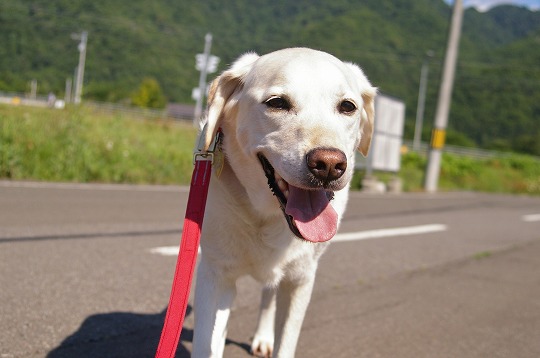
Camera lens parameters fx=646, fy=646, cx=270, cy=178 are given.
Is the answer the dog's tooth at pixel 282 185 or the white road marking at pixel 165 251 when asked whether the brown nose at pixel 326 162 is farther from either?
the white road marking at pixel 165 251

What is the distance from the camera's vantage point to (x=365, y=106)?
10.8 ft

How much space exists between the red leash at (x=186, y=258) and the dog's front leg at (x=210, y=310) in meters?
0.14

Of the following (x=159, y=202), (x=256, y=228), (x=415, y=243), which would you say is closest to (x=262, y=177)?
(x=256, y=228)

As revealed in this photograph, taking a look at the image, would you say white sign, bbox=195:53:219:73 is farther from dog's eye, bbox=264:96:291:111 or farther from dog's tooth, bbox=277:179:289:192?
dog's tooth, bbox=277:179:289:192

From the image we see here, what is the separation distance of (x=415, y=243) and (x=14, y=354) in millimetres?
6332

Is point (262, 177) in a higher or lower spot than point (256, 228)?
higher

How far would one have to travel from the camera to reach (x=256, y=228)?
2.87 metres

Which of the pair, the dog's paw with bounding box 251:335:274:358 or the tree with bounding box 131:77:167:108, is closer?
the dog's paw with bounding box 251:335:274:358

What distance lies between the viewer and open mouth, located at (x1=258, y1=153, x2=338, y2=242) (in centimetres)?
253

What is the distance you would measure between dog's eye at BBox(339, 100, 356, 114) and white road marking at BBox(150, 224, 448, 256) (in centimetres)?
367

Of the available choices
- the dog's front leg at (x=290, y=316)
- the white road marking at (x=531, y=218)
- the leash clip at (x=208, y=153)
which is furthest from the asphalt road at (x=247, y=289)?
the white road marking at (x=531, y=218)

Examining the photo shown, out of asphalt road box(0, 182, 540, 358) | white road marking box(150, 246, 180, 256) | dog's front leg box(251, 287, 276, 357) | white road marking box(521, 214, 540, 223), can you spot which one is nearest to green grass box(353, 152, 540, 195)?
white road marking box(521, 214, 540, 223)

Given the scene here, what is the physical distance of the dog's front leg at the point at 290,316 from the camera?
304 centimetres

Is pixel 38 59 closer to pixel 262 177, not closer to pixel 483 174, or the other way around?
pixel 483 174
